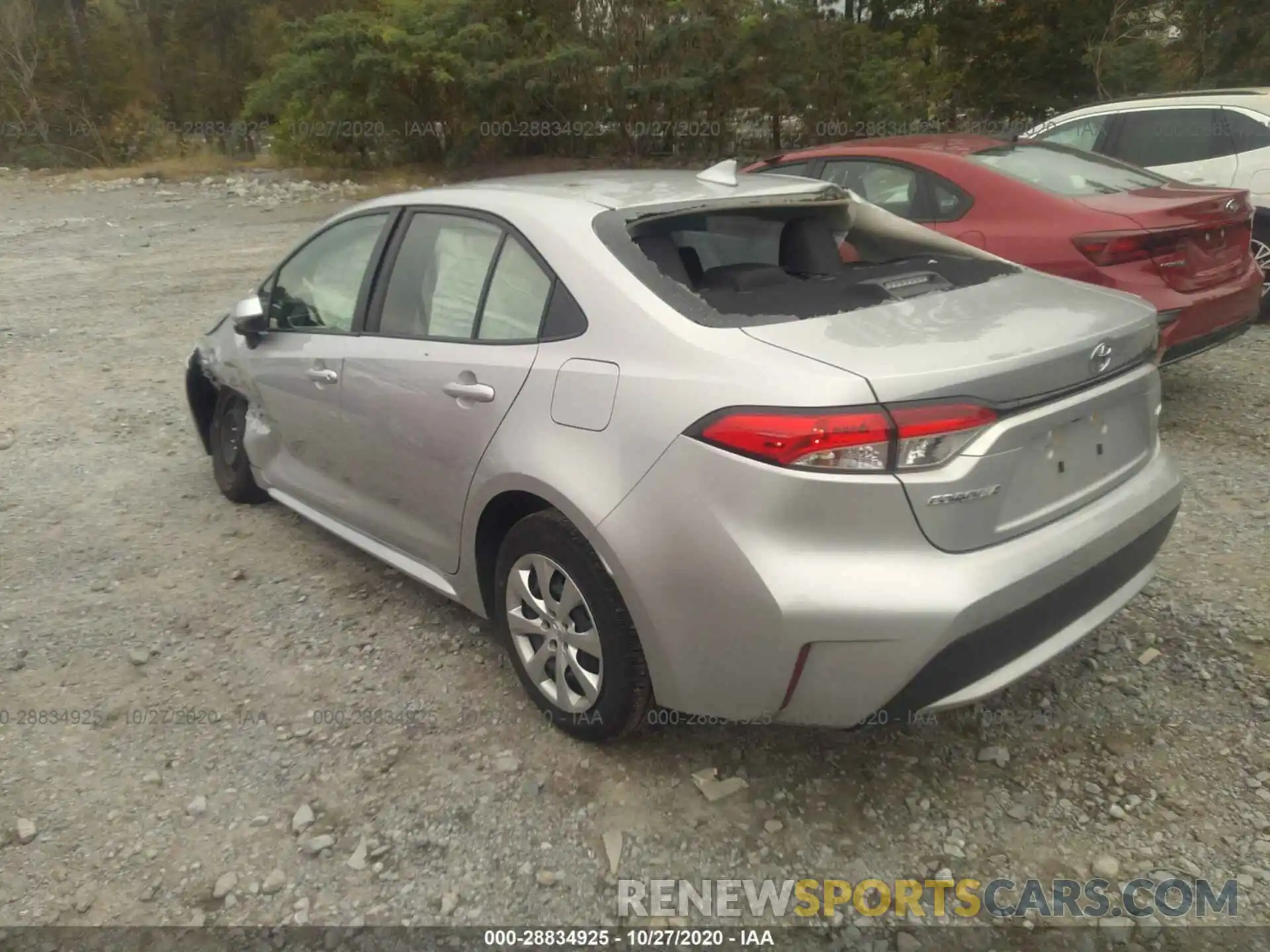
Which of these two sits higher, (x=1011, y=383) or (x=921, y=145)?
(x=921, y=145)

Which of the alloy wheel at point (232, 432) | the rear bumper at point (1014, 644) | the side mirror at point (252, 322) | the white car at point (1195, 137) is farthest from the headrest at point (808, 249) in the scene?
the white car at point (1195, 137)

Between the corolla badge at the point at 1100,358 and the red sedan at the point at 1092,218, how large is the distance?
2.51 m

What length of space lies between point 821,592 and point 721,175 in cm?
172

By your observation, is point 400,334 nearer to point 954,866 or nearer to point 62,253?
point 954,866

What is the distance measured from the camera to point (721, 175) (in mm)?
3268

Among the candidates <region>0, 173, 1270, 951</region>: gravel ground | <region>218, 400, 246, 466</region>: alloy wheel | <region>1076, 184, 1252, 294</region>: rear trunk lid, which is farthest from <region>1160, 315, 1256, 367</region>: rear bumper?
<region>218, 400, 246, 466</region>: alloy wheel

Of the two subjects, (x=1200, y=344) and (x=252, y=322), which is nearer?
(x=252, y=322)

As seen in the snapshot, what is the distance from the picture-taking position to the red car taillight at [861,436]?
6.84 ft

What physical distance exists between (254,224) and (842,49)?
11862 millimetres

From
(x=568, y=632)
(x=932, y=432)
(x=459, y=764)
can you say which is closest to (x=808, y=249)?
(x=932, y=432)

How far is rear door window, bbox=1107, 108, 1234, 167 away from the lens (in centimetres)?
718

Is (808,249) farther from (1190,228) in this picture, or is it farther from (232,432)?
(232,432)

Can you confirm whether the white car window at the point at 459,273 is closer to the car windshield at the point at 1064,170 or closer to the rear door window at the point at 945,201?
the rear door window at the point at 945,201

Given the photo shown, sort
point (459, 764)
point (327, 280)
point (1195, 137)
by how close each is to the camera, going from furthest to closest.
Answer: point (1195, 137)
point (327, 280)
point (459, 764)
